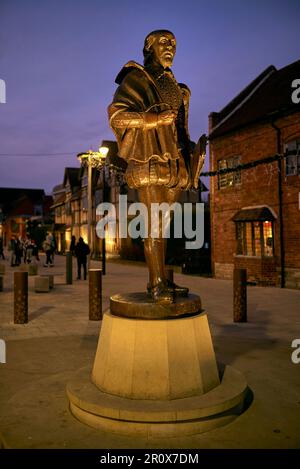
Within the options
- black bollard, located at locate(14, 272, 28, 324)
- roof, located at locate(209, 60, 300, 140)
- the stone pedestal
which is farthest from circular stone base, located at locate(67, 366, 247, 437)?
roof, located at locate(209, 60, 300, 140)

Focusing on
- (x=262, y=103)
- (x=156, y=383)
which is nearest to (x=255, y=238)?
(x=262, y=103)

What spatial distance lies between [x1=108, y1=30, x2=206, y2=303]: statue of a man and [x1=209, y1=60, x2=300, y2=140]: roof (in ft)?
37.5

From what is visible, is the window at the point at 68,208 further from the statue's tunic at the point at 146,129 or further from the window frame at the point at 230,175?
the statue's tunic at the point at 146,129

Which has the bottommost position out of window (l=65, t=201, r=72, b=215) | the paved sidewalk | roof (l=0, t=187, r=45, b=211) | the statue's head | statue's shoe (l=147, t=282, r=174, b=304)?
the paved sidewalk

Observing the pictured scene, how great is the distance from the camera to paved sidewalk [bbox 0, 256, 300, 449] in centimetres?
294

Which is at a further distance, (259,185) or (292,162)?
(259,185)

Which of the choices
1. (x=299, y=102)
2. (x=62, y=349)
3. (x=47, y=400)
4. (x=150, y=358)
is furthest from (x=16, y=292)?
(x=299, y=102)

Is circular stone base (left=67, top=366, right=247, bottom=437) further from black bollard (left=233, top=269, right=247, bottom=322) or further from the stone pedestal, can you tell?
black bollard (left=233, top=269, right=247, bottom=322)

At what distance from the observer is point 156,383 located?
3293mm

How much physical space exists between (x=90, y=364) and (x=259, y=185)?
12658mm

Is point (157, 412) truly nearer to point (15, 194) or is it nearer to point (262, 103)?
point (262, 103)

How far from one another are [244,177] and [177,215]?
31.9 feet

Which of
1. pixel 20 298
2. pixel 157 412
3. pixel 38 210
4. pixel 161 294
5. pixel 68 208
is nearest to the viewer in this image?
pixel 157 412
